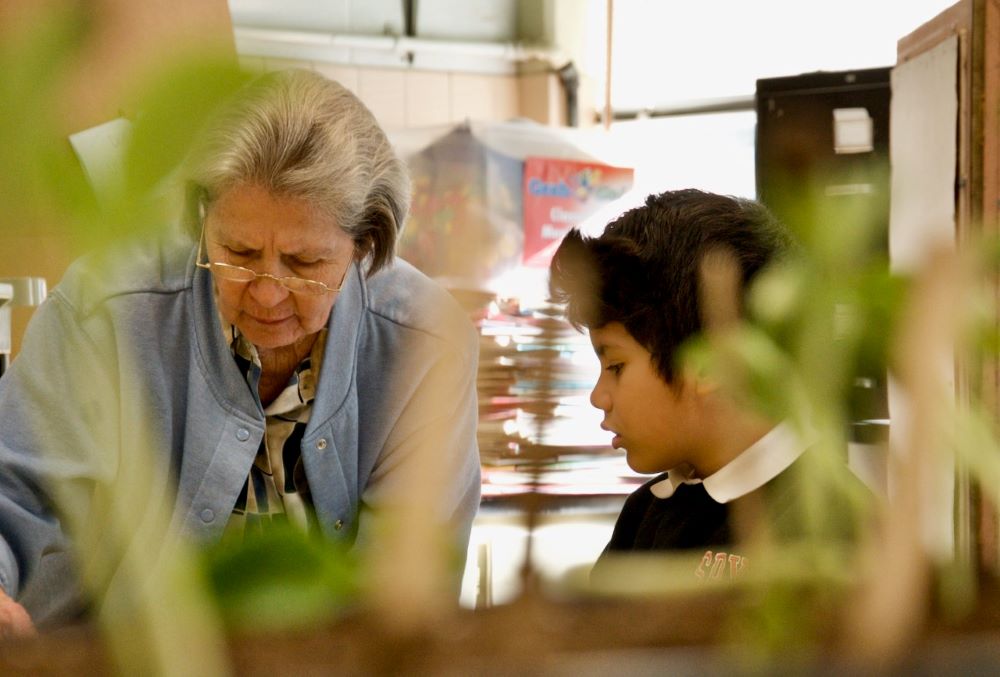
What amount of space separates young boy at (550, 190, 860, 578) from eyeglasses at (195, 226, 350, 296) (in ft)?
1.09

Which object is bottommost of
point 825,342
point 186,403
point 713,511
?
point 713,511

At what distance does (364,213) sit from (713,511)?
1.78 ft

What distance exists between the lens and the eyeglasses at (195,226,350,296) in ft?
3.49

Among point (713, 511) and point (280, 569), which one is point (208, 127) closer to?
point (280, 569)

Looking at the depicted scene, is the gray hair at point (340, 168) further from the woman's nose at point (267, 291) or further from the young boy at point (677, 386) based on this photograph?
the young boy at point (677, 386)

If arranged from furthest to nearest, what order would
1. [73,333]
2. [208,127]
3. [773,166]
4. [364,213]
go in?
[364,213]
[73,333]
[773,166]
[208,127]

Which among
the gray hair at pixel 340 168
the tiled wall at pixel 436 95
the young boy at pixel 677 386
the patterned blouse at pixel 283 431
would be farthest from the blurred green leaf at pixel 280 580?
the tiled wall at pixel 436 95

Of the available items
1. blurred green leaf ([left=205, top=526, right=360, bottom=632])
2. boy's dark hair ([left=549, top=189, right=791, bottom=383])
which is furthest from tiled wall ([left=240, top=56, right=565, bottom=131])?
blurred green leaf ([left=205, top=526, right=360, bottom=632])

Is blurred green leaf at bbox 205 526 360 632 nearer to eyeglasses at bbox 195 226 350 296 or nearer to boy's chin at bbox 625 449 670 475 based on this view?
eyeglasses at bbox 195 226 350 296

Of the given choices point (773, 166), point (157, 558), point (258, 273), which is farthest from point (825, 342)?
point (258, 273)

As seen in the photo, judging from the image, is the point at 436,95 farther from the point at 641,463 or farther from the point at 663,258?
the point at 663,258

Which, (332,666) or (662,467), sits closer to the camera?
(332,666)

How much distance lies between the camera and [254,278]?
1091 millimetres

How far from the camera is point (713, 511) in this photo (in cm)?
124
